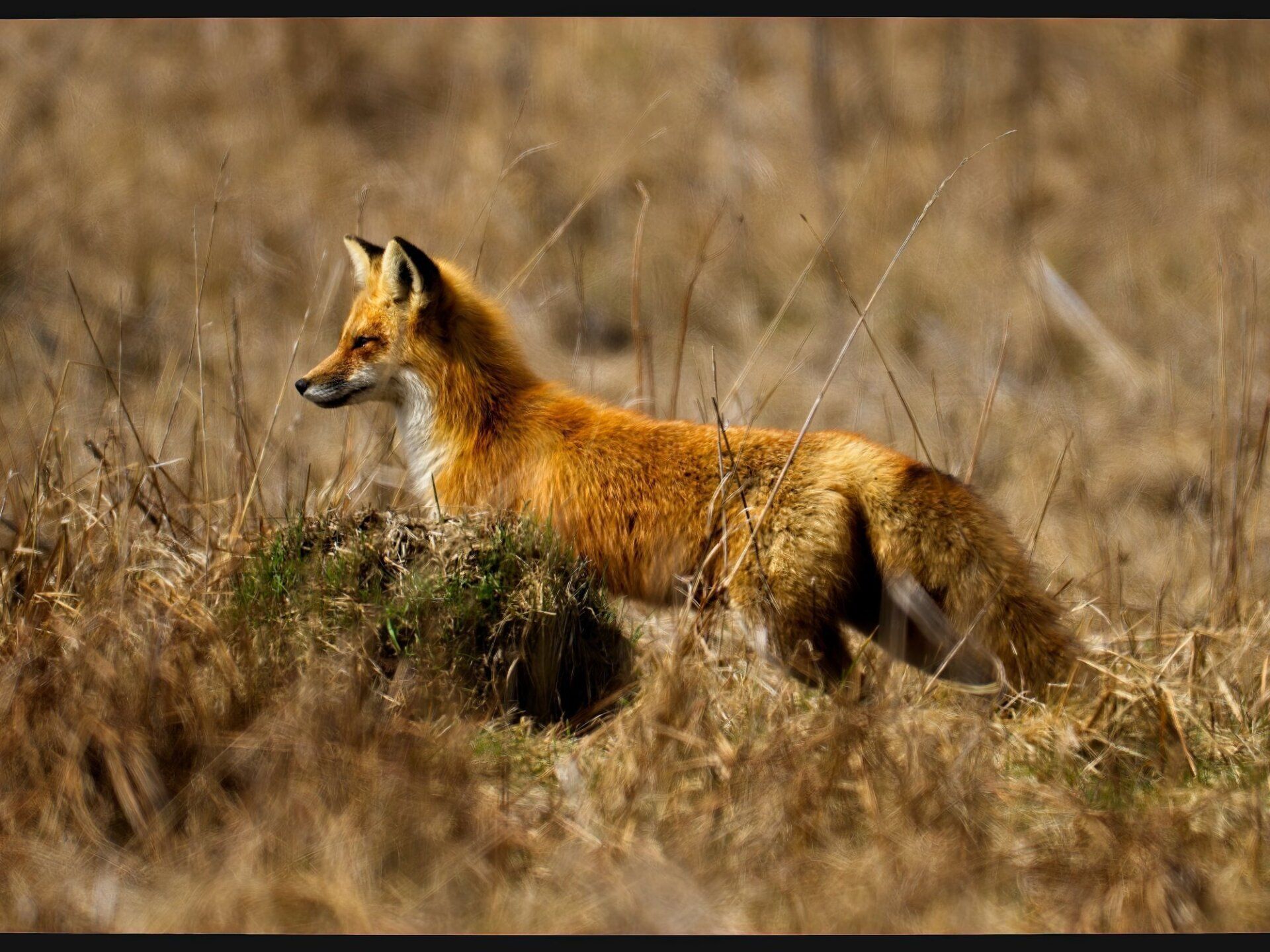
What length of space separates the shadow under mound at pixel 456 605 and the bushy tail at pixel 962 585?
115 cm

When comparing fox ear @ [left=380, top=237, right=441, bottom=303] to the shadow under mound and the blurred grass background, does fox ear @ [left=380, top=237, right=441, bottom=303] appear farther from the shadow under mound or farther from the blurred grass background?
the blurred grass background

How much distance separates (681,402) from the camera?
1120 centimetres

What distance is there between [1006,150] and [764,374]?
397 centimetres

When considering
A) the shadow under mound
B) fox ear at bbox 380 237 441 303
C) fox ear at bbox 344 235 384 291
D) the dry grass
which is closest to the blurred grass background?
the dry grass

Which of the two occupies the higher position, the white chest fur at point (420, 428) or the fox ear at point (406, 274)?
the fox ear at point (406, 274)

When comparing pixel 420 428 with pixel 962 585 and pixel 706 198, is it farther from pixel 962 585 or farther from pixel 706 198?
pixel 706 198

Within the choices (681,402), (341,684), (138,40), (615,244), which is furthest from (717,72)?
(341,684)

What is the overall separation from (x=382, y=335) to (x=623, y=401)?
2225 mm

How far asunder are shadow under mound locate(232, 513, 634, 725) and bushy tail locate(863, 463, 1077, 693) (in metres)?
1.15

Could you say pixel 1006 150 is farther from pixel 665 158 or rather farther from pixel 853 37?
pixel 665 158

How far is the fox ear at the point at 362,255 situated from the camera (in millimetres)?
5941

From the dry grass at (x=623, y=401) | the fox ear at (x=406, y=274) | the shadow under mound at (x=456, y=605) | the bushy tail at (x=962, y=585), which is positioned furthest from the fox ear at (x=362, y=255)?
the bushy tail at (x=962, y=585)

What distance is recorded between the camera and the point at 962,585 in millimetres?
5055

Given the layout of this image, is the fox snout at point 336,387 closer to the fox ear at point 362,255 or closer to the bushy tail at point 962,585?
the fox ear at point 362,255
